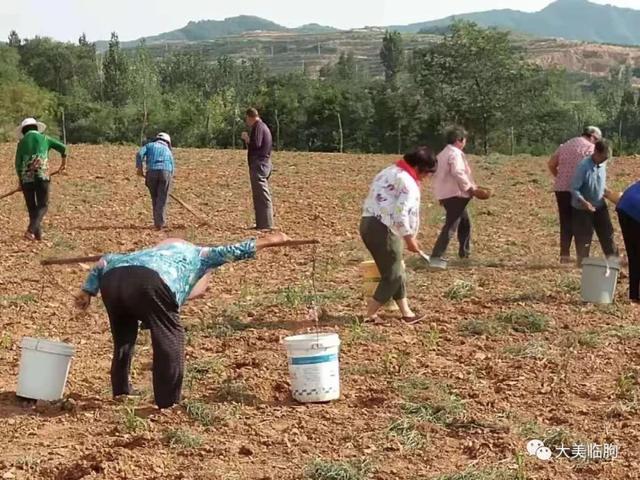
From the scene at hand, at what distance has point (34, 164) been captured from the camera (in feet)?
36.5

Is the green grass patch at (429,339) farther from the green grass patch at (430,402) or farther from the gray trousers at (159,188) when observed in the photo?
the gray trousers at (159,188)

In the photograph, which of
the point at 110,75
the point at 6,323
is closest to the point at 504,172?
the point at 6,323

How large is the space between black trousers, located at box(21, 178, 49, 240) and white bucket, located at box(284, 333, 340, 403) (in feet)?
21.6

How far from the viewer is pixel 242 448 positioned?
4.77 m

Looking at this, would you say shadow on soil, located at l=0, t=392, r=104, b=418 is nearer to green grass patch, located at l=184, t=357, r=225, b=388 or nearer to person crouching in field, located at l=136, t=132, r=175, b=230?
green grass patch, located at l=184, t=357, r=225, b=388

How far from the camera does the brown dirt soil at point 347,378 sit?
182 inches

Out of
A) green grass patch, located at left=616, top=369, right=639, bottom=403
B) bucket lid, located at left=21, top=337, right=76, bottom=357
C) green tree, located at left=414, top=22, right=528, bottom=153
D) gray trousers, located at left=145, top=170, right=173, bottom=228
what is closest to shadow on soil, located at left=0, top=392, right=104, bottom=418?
bucket lid, located at left=21, top=337, right=76, bottom=357

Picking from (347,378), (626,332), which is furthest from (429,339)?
(626,332)

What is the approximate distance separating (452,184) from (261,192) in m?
3.38

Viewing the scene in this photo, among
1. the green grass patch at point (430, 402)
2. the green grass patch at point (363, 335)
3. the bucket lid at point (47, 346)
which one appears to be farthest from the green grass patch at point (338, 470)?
the green grass patch at point (363, 335)

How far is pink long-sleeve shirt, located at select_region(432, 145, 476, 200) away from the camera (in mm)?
9375

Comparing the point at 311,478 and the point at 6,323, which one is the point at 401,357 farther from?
the point at 6,323

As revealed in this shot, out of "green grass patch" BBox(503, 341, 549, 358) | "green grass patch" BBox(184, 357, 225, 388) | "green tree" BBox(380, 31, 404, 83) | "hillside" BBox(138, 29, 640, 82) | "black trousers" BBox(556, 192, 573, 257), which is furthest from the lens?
"hillside" BBox(138, 29, 640, 82)

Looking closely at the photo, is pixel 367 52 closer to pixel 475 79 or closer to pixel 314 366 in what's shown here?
pixel 475 79
